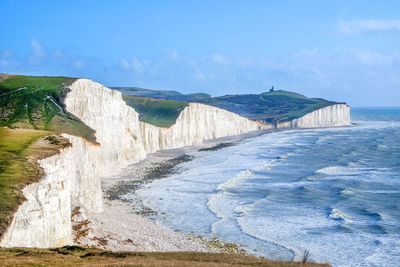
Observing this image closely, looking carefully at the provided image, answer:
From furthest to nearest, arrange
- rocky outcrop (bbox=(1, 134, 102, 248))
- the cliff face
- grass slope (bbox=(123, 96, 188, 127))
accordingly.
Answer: the cliff face
grass slope (bbox=(123, 96, 188, 127))
rocky outcrop (bbox=(1, 134, 102, 248))

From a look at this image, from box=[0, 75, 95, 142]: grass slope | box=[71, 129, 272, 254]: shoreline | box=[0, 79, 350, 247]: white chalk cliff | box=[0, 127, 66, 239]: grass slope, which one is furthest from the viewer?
box=[0, 75, 95, 142]: grass slope

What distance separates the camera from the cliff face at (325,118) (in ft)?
488

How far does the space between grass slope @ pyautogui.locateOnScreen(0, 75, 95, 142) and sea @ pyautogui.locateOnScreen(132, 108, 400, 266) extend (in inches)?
352

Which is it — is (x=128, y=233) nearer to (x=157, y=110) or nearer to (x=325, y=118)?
(x=157, y=110)

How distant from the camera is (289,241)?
85.8 ft

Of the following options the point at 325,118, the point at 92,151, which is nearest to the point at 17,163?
the point at 92,151

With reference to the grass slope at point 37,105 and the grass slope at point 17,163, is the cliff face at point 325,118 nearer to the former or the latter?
the grass slope at point 37,105

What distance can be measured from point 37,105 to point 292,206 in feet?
93.1

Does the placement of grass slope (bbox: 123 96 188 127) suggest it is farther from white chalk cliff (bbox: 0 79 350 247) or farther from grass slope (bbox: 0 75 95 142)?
grass slope (bbox: 0 75 95 142)

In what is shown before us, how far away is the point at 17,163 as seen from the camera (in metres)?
20.9

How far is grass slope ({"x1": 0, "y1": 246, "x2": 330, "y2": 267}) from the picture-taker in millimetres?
14165

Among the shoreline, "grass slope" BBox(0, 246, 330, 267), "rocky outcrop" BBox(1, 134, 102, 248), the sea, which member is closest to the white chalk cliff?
"rocky outcrop" BBox(1, 134, 102, 248)

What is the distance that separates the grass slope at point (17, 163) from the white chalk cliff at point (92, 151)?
0.34 metres

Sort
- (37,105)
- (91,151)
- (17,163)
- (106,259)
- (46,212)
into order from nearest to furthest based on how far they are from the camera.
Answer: (106,259)
(46,212)
(17,163)
(91,151)
(37,105)
